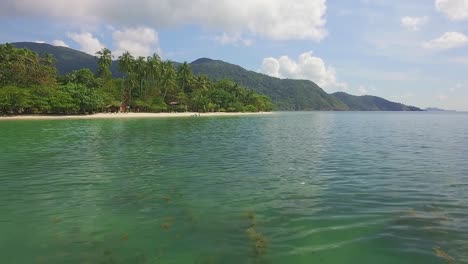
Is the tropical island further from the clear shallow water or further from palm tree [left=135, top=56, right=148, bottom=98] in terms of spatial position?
the clear shallow water

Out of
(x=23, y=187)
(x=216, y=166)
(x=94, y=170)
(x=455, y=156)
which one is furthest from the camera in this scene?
(x=455, y=156)

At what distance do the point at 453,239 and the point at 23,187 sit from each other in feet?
64.7

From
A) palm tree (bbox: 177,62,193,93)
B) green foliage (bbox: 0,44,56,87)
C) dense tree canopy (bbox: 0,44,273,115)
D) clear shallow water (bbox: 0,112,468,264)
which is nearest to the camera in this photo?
clear shallow water (bbox: 0,112,468,264)

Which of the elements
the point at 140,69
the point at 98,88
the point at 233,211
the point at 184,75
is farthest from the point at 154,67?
the point at 233,211

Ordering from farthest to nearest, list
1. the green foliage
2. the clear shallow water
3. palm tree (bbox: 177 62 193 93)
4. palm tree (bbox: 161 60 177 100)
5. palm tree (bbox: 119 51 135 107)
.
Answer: palm tree (bbox: 177 62 193 93) → palm tree (bbox: 161 60 177 100) → palm tree (bbox: 119 51 135 107) → the green foliage → the clear shallow water

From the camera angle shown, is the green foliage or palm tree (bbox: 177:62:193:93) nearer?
the green foliage

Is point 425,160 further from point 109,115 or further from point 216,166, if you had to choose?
point 109,115

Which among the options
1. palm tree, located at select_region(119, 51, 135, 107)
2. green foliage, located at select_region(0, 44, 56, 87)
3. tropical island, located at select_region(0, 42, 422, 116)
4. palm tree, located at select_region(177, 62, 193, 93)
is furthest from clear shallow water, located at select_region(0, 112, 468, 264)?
palm tree, located at select_region(177, 62, 193, 93)

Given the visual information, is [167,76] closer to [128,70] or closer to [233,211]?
[128,70]

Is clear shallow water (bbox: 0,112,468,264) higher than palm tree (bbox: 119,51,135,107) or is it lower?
lower

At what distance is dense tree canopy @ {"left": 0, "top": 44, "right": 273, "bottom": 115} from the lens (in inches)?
4449

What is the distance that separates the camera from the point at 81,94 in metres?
121

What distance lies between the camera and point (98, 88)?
148 m

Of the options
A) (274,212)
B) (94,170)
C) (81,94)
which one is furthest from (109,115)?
(274,212)
